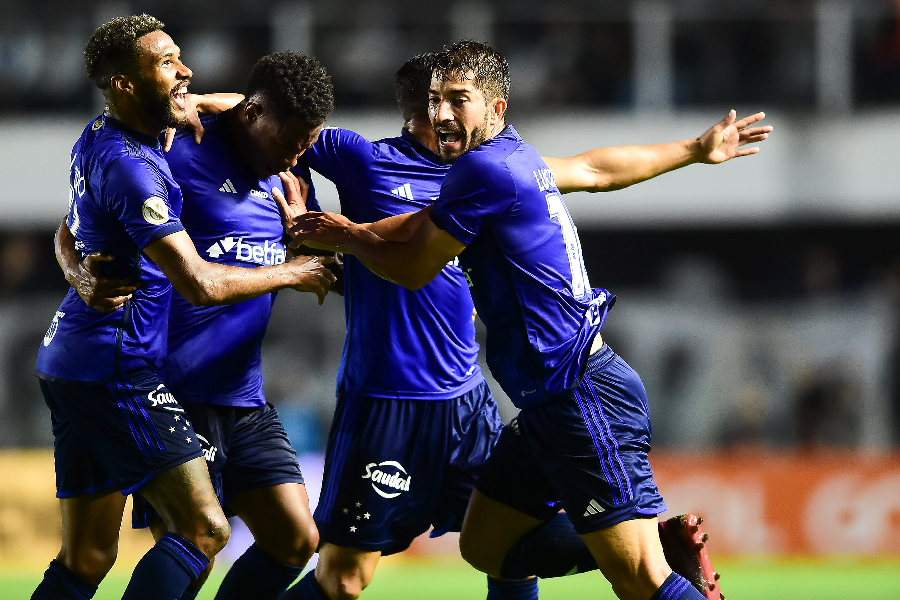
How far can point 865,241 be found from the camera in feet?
58.5

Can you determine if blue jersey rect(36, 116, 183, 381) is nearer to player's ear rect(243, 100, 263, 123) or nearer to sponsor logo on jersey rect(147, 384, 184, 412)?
sponsor logo on jersey rect(147, 384, 184, 412)

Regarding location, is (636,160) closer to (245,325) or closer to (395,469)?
(395,469)

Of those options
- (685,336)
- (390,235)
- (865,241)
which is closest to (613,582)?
(390,235)

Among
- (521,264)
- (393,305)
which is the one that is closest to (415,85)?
(393,305)

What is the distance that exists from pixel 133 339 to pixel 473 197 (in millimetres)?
1451

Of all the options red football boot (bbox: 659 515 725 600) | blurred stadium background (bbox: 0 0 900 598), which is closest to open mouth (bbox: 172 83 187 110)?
red football boot (bbox: 659 515 725 600)

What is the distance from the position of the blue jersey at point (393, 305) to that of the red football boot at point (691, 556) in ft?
3.78

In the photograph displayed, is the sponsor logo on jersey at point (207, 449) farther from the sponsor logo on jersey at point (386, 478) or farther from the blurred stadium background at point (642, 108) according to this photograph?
the blurred stadium background at point (642, 108)

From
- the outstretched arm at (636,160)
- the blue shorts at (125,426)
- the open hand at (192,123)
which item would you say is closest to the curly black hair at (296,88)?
the open hand at (192,123)

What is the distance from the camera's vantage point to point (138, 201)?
4125 millimetres

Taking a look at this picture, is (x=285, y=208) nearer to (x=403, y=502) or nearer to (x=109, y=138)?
(x=109, y=138)

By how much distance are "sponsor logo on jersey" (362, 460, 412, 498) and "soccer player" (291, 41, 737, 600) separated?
0.68m

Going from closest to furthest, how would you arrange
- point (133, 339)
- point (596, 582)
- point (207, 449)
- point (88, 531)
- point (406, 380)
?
point (133, 339)
point (88, 531)
point (207, 449)
point (406, 380)
point (596, 582)

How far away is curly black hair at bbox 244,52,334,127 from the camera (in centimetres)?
467
